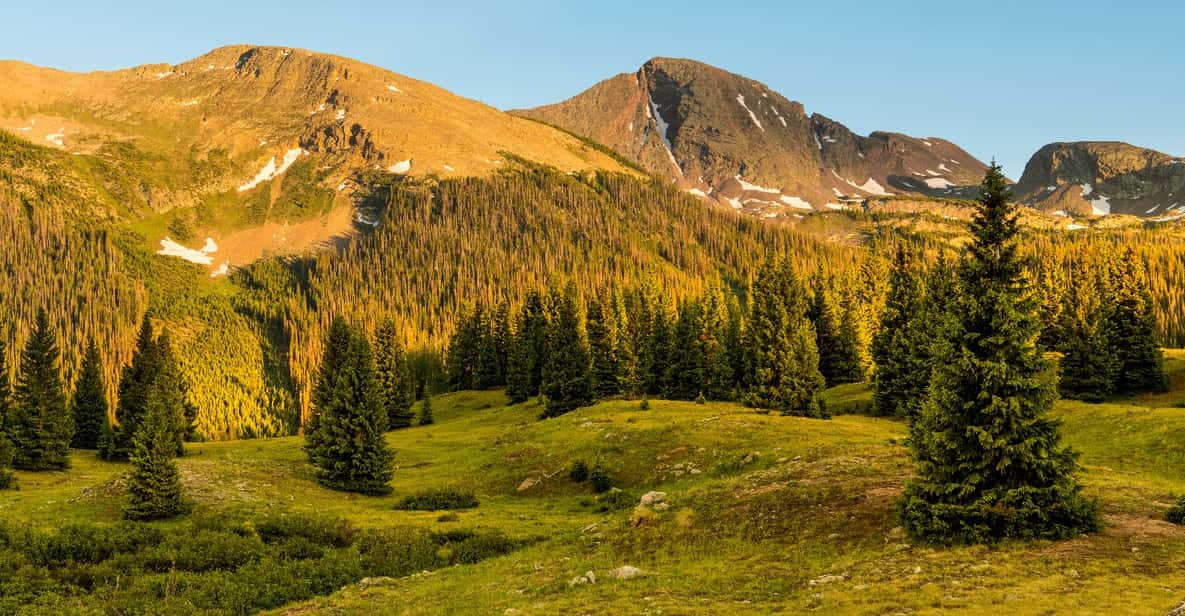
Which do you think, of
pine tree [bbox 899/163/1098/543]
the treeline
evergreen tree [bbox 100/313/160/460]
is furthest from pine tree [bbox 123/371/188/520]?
the treeline

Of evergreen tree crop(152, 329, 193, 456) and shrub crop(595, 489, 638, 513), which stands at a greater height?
evergreen tree crop(152, 329, 193, 456)

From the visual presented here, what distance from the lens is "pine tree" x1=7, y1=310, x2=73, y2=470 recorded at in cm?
7219

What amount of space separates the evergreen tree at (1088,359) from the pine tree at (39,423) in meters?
108

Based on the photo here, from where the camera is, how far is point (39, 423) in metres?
72.6

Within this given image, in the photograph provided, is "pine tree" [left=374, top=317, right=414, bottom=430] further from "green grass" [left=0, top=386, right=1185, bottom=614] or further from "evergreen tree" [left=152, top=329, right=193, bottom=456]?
"green grass" [left=0, top=386, right=1185, bottom=614]

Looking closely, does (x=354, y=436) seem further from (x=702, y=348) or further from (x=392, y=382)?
(x=392, y=382)

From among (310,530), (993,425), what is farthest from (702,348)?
(993,425)

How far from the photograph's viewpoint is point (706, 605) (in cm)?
2019

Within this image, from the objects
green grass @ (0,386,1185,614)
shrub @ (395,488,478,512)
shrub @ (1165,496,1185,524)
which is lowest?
shrub @ (395,488,478,512)

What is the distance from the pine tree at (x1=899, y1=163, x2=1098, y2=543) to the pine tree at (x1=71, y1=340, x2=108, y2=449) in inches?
4030

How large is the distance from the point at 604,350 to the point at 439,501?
189 feet

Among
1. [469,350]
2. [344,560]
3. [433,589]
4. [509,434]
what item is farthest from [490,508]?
[469,350]

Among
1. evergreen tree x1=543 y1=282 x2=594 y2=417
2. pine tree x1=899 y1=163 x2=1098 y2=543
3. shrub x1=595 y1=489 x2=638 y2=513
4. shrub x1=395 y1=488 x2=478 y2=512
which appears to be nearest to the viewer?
pine tree x1=899 y1=163 x2=1098 y2=543

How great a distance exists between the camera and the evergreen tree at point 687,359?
93.8 meters
